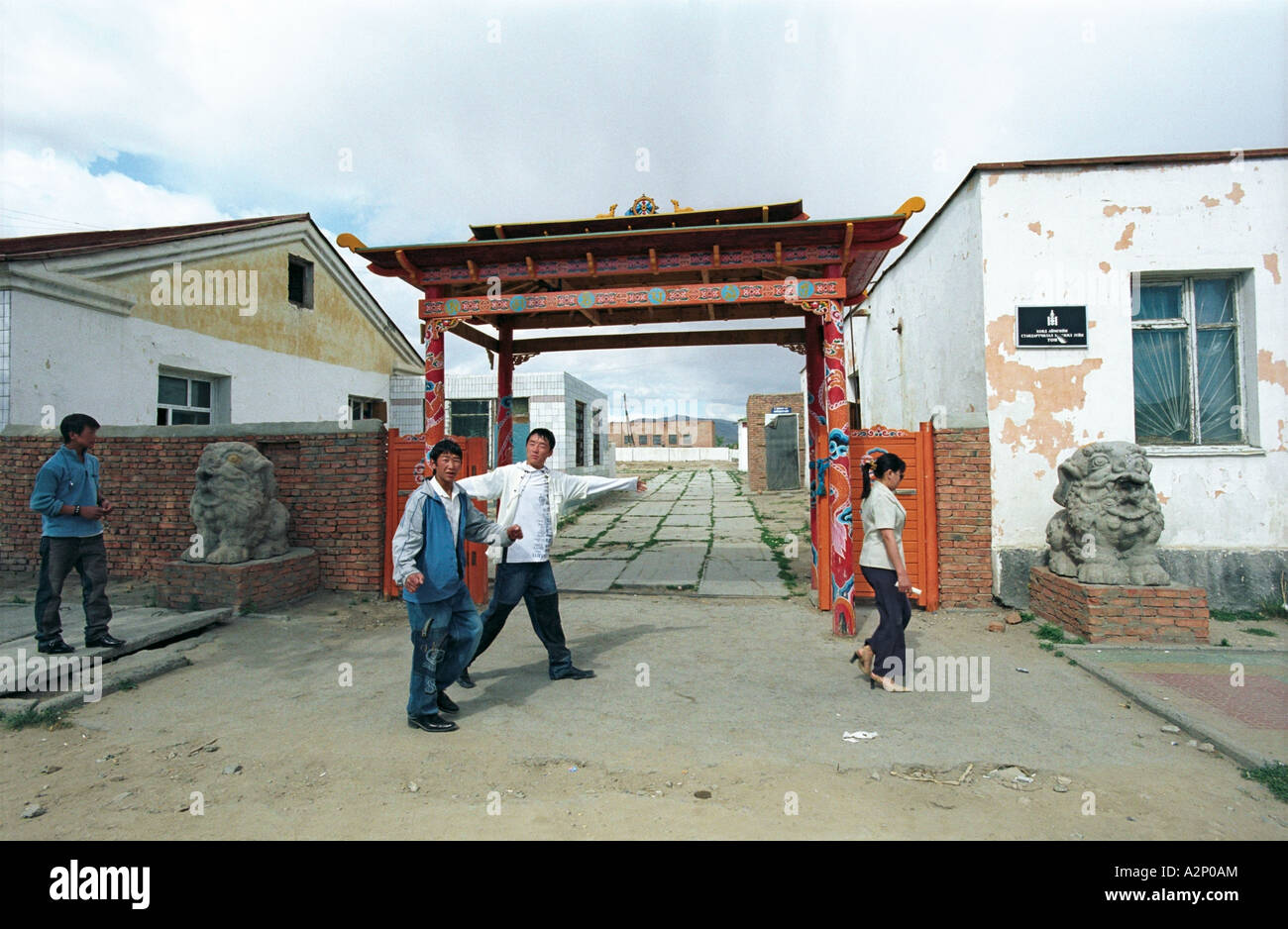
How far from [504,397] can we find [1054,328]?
640 centimetres

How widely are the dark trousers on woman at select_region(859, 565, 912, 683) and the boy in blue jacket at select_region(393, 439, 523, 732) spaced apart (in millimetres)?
2834

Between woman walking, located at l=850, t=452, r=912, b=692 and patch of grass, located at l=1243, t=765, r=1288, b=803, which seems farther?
woman walking, located at l=850, t=452, r=912, b=692

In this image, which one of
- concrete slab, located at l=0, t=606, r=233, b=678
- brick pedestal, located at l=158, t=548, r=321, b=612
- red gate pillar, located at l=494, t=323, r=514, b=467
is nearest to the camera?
concrete slab, located at l=0, t=606, r=233, b=678

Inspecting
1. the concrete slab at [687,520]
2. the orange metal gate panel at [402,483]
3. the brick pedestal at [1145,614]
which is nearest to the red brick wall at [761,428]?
the concrete slab at [687,520]

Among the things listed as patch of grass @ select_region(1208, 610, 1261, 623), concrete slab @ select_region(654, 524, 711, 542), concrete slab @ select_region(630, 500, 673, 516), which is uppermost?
concrete slab @ select_region(630, 500, 673, 516)

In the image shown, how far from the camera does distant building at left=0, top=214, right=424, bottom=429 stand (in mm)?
8695

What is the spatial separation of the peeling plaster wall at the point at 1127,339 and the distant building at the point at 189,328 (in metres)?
11.9

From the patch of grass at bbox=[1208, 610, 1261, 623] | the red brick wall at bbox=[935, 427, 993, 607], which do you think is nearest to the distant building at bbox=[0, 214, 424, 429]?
the red brick wall at bbox=[935, 427, 993, 607]

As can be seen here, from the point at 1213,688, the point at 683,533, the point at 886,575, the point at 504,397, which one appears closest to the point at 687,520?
the point at 683,533

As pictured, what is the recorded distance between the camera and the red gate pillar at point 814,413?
22.5 ft

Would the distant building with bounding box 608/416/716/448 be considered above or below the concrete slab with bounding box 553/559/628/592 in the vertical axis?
above

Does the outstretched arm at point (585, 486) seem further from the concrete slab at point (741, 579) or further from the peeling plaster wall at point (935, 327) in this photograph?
the peeling plaster wall at point (935, 327)

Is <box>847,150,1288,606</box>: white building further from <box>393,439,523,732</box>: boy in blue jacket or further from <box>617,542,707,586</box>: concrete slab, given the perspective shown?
<box>393,439,523,732</box>: boy in blue jacket

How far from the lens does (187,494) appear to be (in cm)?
774
